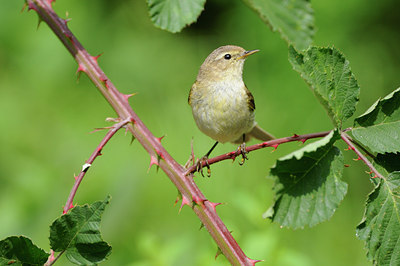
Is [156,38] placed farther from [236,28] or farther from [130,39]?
[236,28]

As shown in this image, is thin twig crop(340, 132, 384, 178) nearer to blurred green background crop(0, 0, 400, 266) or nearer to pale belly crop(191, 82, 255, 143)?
pale belly crop(191, 82, 255, 143)

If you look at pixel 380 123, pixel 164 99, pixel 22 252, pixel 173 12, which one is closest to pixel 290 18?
pixel 173 12

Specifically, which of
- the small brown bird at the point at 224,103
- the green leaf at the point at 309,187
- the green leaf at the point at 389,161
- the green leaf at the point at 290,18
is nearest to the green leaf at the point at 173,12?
the green leaf at the point at 290,18

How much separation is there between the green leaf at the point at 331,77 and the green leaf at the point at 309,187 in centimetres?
11

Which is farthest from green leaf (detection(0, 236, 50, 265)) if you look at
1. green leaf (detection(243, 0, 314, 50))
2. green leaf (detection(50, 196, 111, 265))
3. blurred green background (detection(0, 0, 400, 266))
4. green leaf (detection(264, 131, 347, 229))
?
blurred green background (detection(0, 0, 400, 266))

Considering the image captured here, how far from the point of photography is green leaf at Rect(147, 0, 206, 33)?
154cm

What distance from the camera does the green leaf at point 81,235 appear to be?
3.80ft

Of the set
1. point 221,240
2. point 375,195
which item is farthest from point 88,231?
point 375,195

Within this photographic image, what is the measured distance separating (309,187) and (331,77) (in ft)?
0.92

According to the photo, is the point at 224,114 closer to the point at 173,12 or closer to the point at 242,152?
the point at 242,152

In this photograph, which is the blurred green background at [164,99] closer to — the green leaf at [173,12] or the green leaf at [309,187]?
the green leaf at [173,12]

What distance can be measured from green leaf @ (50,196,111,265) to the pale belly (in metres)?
1.42

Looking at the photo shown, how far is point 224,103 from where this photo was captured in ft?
8.53

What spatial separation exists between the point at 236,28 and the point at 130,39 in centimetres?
117
